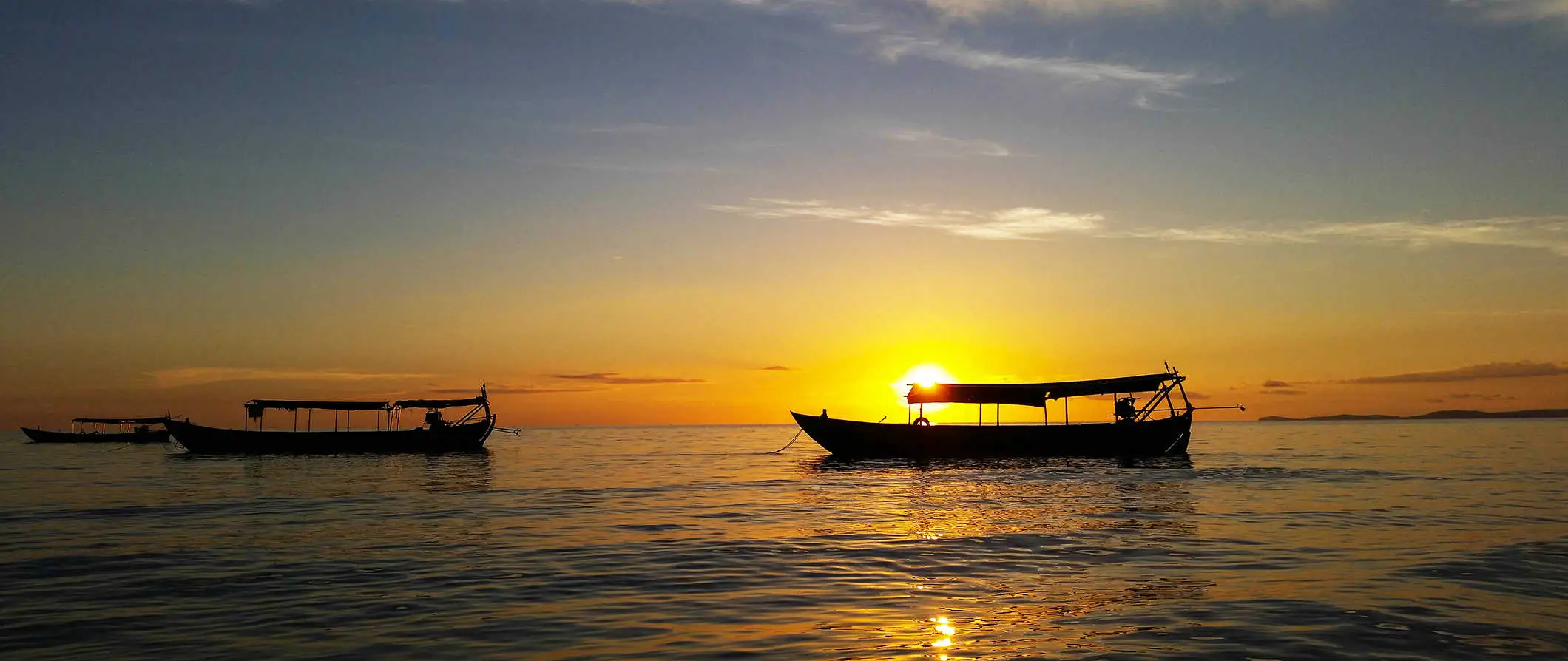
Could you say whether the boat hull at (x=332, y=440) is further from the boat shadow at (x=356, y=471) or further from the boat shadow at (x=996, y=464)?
the boat shadow at (x=996, y=464)

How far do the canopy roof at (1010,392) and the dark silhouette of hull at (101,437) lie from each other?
10169cm

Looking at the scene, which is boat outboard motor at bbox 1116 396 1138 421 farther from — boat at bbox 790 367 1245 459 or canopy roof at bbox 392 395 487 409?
canopy roof at bbox 392 395 487 409

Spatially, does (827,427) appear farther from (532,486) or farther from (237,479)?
(237,479)

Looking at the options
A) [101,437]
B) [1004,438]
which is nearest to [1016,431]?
[1004,438]

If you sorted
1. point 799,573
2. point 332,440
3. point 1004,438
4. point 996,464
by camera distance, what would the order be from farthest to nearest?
point 332,440, point 996,464, point 1004,438, point 799,573

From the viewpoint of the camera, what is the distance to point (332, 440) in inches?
2830

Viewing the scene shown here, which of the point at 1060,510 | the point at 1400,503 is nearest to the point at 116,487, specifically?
the point at 1060,510

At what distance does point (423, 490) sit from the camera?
129ft

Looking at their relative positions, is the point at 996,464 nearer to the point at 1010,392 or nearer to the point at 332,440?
the point at 1010,392

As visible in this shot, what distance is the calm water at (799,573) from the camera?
39.0 ft

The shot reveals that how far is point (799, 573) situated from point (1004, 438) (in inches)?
1627

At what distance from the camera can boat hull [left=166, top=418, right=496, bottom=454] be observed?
7262 centimetres

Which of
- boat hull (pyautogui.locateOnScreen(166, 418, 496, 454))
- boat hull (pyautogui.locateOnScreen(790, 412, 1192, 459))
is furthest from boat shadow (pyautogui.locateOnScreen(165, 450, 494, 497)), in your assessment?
boat hull (pyautogui.locateOnScreen(790, 412, 1192, 459))

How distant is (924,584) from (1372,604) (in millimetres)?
6487
